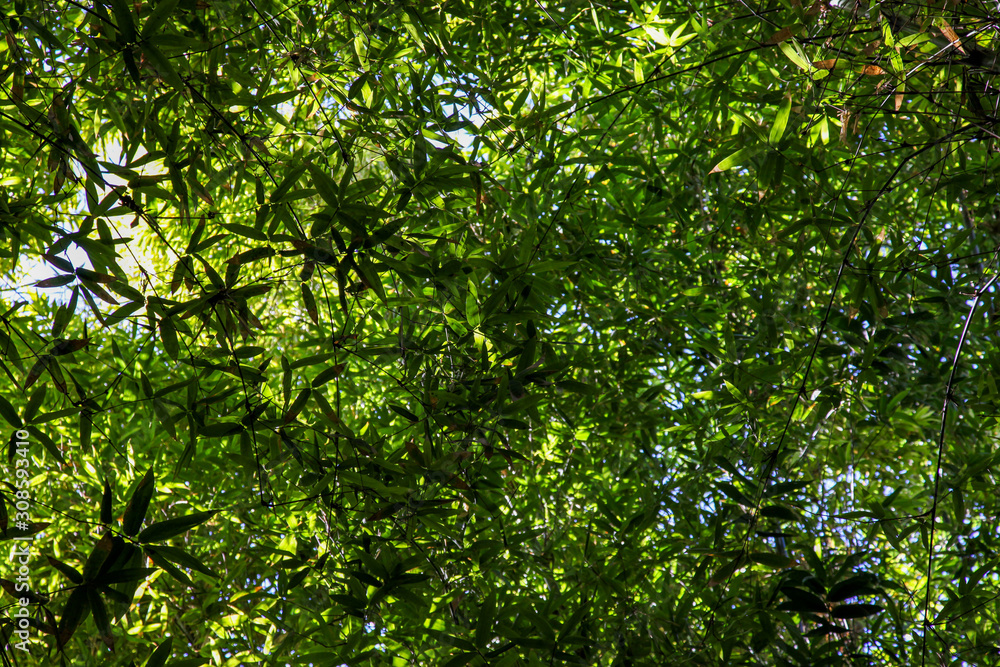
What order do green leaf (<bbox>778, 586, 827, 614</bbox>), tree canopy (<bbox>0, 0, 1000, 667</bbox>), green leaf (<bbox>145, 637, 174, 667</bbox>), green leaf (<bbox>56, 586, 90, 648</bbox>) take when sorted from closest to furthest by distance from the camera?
green leaf (<bbox>56, 586, 90, 648</bbox>) → green leaf (<bbox>145, 637, 174, 667</bbox>) → tree canopy (<bbox>0, 0, 1000, 667</bbox>) → green leaf (<bbox>778, 586, 827, 614</bbox>)

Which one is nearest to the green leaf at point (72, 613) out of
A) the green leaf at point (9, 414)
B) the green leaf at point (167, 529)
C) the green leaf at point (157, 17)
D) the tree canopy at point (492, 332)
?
the tree canopy at point (492, 332)

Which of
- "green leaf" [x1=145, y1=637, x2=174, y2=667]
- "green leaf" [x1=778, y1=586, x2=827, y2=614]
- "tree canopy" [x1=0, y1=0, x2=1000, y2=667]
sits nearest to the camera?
"green leaf" [x1=145, y1=637, x2=174, y2=667]

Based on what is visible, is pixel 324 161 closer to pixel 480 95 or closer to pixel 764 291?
pixel 480 95

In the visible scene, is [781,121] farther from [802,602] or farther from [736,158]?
[802,602]

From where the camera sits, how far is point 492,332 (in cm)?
134

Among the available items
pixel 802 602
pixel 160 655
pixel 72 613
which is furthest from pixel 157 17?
pixel 802 602

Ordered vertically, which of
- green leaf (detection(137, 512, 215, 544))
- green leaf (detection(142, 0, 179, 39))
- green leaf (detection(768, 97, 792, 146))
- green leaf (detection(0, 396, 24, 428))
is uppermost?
green leaf (detection(768, 97, 792, 146))

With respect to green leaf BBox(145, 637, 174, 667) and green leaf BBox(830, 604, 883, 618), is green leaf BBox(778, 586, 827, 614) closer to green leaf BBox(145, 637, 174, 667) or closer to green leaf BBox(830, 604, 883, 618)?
green leaf BBox(830, 604, 883, 618)

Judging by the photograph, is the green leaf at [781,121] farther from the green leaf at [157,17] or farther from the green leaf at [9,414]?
the green leaf at [9,414]

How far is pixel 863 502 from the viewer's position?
5.77 feet

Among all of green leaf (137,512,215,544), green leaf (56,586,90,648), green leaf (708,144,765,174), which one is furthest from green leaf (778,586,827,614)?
green leaf (56,586,90,648)

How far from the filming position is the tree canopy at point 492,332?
3.97 feet

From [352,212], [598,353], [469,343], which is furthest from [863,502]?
[352,212]

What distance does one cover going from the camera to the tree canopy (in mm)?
1211
